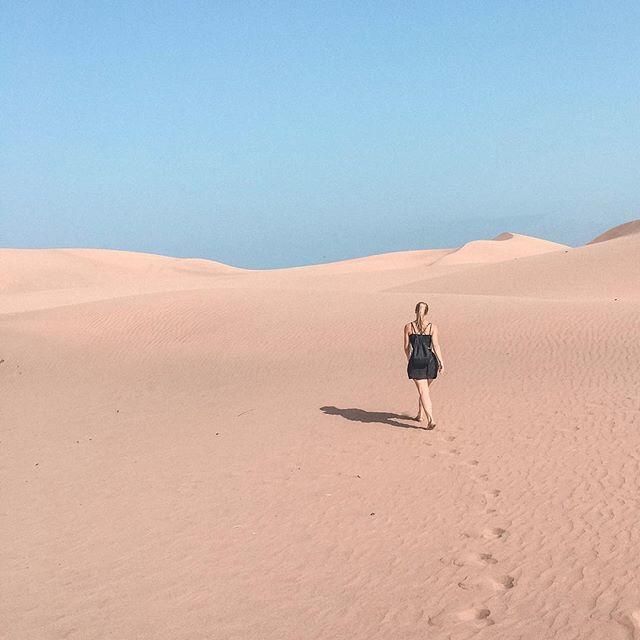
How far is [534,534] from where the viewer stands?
20.2ft

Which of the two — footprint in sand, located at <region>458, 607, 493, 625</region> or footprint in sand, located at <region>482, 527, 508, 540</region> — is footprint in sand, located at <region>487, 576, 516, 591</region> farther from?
footprint in sand, located at <region>482, 527, 508, 540</region>

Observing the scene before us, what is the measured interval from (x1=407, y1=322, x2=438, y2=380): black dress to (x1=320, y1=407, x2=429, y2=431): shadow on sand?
928 millimetres

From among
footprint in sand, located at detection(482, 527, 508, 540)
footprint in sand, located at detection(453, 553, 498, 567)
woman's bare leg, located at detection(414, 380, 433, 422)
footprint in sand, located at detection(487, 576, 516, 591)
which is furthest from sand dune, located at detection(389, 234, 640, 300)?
footprint in sand, located at detection(487, 576, 516, 591)

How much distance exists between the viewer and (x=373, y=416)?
423 inches

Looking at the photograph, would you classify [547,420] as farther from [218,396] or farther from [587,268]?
[587,268]

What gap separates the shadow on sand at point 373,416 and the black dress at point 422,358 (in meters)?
0.93

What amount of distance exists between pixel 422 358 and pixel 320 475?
2.22m

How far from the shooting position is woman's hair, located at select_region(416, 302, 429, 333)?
9169 mm

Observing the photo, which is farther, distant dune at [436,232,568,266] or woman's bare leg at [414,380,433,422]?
distant dune at [436,232,568,266]

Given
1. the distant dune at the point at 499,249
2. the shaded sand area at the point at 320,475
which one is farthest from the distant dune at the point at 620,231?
the shaded sand area at the point at 320,475

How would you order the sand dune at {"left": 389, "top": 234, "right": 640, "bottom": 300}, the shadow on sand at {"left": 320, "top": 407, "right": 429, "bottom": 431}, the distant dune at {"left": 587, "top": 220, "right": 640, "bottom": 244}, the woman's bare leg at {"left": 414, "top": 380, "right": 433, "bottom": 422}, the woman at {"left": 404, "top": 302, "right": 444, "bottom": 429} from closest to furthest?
1. the woman at {"left": 404, "top": 302, "right": 444, "bottom": 429}
2. the woman's bare leg at {"left": 414, "top": 380, "right": 433, "bottom": 422}
3. the shadow on sand at {"left": 320, "top": 407, "right": 429, "bottom": 431}
4. the sand dune at {"left": 389, "top": 234, "right": 640, "bottom": 300}
5. the distant dune at {"left": 587, "top": 220, "right": 640, "bottom": 244}

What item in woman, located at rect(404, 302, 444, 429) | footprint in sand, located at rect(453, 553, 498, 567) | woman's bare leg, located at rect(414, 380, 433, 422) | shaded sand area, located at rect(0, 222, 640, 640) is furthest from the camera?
woman's bare leg, located at rect(414, 380, 433, 422)

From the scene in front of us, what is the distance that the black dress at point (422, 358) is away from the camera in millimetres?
9438

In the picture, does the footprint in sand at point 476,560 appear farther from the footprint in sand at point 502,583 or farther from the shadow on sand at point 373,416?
the shadow on sand at point 373,416
